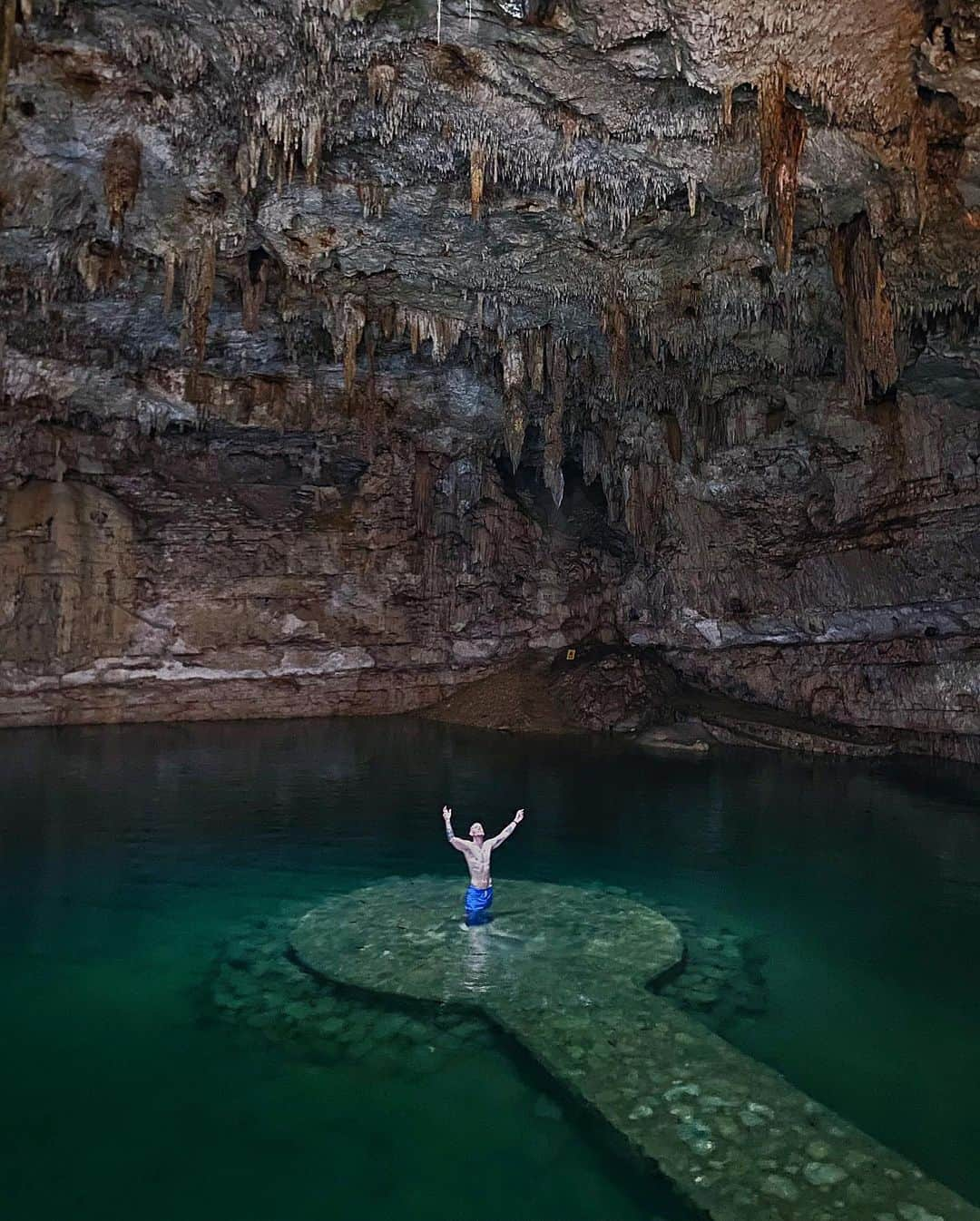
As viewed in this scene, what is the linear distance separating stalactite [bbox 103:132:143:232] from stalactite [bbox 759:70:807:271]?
558 centimetres

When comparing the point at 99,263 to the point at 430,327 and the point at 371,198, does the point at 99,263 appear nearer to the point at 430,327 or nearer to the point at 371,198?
the point at 371,198

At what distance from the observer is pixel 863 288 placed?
9961 millimetres

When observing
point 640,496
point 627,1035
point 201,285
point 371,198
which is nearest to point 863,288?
point 371,198

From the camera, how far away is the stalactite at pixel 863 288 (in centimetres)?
974

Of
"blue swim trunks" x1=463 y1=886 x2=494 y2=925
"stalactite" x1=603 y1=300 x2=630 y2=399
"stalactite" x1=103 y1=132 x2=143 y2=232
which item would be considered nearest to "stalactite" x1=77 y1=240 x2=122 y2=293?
"stalactite" x1=103 y1=132 x2=143 y2=232

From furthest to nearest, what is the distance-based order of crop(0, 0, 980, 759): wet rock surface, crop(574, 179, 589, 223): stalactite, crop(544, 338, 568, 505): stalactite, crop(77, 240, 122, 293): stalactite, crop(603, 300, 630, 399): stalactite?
1. crop(544, 338, 568, 505): stalactite
2. crop(603, 300, 630, 399): stalactite
3. crop(77, 240, 122, 293): stalactite
4. crop(574, 179, 589, 223): stalactite
5. crop(0, 0, 980, 759): wet rock surface

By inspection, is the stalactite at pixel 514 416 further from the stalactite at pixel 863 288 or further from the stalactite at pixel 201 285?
the stalactite at pixel 863 288

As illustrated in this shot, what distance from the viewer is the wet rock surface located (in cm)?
753

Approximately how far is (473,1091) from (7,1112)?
2.33 m

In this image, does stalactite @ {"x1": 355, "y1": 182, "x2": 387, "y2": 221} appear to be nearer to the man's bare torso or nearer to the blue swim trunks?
the man's bare torso

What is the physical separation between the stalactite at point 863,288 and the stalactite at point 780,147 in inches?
68.6

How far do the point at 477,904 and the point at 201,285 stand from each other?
7814 mm

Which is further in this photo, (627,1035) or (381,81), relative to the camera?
(381,81)

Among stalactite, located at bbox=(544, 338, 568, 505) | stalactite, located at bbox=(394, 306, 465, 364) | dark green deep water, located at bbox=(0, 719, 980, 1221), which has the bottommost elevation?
dark green deep water, located at bbox=(0, 719, 980, 1221)
